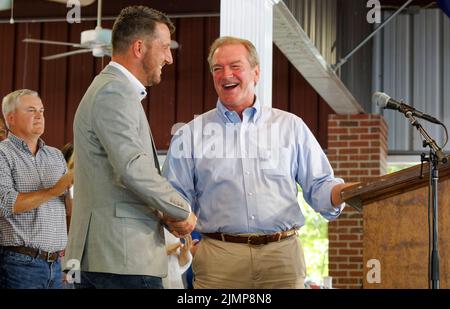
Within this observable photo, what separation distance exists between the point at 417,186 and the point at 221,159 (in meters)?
0.79

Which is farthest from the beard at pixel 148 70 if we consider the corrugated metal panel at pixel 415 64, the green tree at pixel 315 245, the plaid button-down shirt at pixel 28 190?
the green tree at pixel 315 245

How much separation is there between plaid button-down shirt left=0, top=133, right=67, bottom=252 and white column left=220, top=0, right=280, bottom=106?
1143 millimetres

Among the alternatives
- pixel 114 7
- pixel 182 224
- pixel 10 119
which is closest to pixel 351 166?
pixel 114 7

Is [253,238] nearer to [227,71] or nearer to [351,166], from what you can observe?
[227,71]

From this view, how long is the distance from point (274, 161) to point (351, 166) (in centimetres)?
731

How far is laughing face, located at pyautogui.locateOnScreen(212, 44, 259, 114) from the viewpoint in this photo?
3795 mm

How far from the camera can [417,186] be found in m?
3.63

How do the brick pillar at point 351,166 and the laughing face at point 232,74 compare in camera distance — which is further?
the brick pillar at point 351,166

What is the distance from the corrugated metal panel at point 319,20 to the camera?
7070mm

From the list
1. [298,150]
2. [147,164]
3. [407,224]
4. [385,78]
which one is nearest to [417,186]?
[407,224]

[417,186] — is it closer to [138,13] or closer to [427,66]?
[138,13]

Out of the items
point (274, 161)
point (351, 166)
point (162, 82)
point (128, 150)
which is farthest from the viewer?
point (162, 82)

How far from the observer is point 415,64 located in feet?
36.6

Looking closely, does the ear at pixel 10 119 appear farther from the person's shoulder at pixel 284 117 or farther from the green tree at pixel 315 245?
the green tree at pixel 315 245
